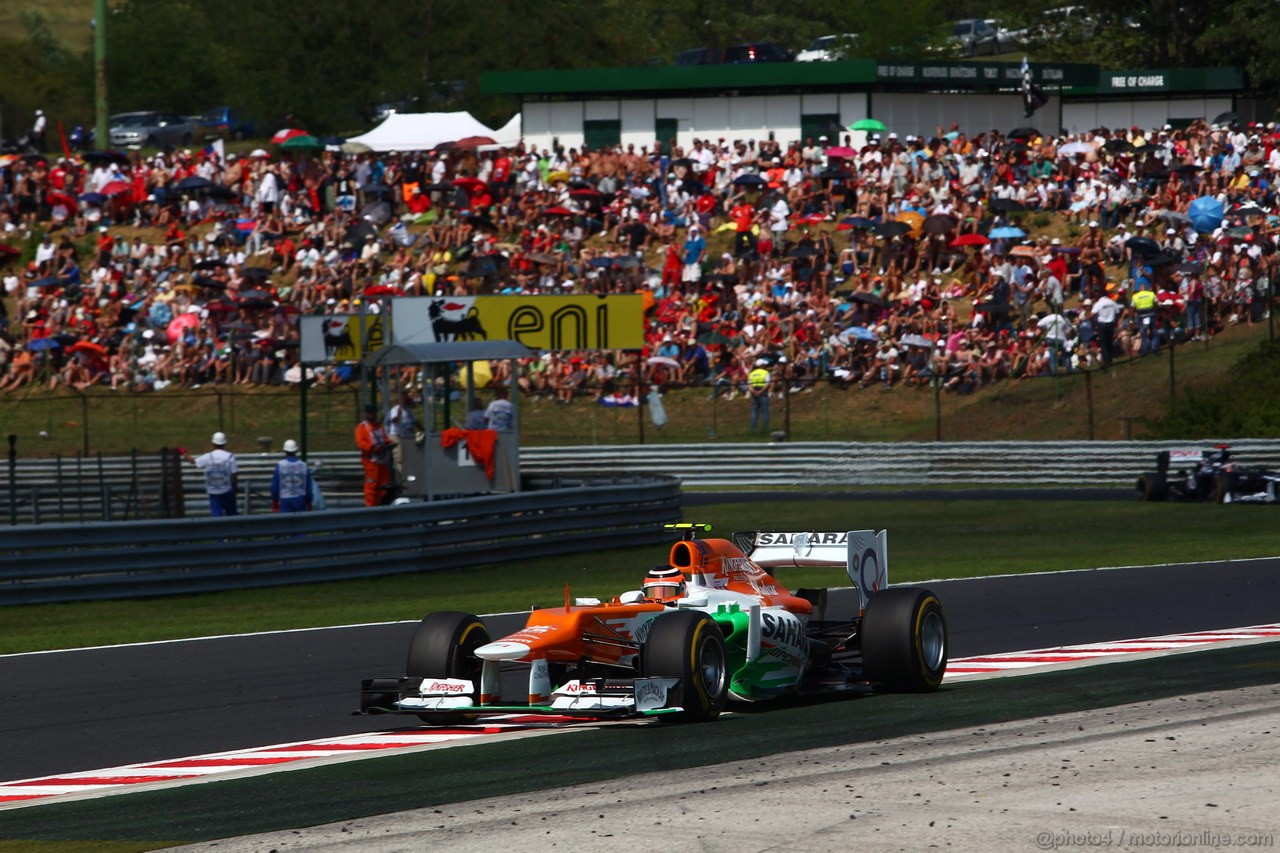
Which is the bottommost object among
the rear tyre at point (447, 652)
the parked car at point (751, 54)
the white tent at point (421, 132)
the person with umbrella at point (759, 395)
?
the rear tyre at point (447, 652)

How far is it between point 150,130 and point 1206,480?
5142 centimetres

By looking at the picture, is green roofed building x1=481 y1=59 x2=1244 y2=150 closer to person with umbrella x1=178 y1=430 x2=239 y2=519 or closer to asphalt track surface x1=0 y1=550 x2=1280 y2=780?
person with umbrella x1=178 y1=430 x2=239 y2=519

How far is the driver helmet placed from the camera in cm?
968

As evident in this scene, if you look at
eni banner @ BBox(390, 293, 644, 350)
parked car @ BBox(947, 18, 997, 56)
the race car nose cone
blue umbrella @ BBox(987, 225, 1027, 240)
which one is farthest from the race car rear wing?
parked car @ BBox(947, 18, 997, 56)

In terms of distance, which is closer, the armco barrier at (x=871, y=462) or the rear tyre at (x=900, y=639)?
the rear tyre at (x=900, y=639)

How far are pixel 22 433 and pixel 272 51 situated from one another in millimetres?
39009

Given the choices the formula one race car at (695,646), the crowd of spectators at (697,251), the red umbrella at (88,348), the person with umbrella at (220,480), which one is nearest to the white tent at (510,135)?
the crowd of spectators at (697,251)

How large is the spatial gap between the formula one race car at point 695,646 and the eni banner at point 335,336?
1609cm

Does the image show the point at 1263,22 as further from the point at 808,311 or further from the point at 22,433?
the point at 22,433

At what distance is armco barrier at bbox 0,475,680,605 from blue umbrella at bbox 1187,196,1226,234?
1432 centimetres

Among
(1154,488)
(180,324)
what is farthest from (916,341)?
(180,324)

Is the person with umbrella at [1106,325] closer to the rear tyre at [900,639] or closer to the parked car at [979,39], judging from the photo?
the rear tyre at [900,639]

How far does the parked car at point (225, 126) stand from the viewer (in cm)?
6925

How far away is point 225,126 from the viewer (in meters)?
69.4
